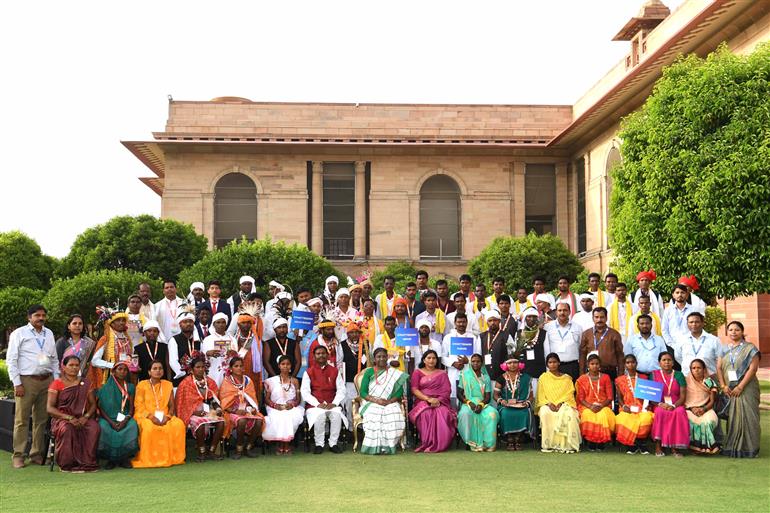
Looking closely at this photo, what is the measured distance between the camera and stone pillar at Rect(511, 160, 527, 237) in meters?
39.8

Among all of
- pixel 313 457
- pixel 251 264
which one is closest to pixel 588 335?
pixel 313 457

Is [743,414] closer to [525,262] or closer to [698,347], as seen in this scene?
[698,347]

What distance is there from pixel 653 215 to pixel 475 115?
22689 mm

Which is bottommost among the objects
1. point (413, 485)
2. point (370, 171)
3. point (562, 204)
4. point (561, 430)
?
point (413, 485)

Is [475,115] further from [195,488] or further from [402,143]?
Result: [195,488]

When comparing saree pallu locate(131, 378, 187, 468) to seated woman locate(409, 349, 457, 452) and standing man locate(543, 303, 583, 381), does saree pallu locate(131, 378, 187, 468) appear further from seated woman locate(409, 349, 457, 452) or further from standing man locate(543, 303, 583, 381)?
standing man locate(543, 303, 583, 381)

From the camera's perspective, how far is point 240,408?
400 inches

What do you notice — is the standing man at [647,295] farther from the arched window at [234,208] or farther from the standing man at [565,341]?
the arched window at [234,208]

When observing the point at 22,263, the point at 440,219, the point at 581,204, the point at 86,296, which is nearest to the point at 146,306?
the point at 86,296

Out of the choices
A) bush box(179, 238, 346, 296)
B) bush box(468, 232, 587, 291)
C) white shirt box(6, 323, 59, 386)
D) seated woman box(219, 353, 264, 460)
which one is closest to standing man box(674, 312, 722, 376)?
seated woman box(219, 353, 264, 460)

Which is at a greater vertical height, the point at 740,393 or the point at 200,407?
the point at 740,393

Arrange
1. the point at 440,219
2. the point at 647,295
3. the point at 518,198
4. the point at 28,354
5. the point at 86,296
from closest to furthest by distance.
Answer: the point at 28,354 < the point at 647,295 < the point at 86,296 < the point at 518,198 < the point at 440,219

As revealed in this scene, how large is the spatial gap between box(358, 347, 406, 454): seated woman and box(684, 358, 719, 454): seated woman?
3241 millimetres

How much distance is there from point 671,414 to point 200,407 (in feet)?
17.1
